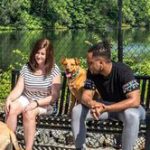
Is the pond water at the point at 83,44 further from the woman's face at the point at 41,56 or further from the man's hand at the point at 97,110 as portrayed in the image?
the man's hand at the point at 97,110

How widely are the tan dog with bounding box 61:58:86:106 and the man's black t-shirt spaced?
0.40m

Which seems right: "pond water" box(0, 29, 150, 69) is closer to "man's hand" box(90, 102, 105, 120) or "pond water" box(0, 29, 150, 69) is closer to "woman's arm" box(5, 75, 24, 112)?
"woman's arm" box(5, 75, 24, 112)

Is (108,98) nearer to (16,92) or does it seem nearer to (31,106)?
(31,106)

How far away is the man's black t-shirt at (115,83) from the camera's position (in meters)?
4.67

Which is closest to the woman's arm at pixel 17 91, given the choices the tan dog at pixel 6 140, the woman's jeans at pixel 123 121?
the woman's jeans at pixel 123 121

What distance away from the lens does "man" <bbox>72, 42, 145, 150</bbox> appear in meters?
4.53

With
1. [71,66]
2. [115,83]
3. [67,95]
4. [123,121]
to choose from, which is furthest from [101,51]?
[67,95]

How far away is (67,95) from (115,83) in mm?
1109

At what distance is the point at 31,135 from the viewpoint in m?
4.85

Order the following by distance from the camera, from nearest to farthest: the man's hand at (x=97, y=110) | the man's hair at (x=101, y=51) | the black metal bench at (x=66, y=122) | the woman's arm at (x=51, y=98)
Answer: the man's hand at (x=97, y=110) < the man's hair at (x=101, y=51) < the black metal bench at (x=66, y=122) < the woman's arm at (x=51, y=98)

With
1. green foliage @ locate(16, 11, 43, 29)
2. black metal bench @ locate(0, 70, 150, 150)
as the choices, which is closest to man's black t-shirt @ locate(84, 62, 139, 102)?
black metal bench @ locate(0, 70, 150, 150)

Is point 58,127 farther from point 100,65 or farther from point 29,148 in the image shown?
point 100,65

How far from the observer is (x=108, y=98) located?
4.85 metres

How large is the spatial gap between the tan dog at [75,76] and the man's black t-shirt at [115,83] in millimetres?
398
